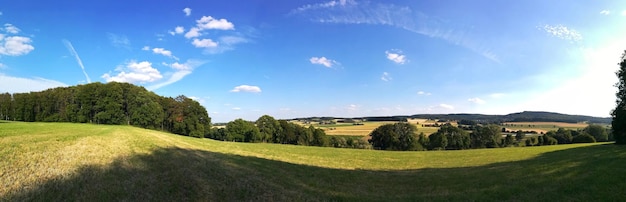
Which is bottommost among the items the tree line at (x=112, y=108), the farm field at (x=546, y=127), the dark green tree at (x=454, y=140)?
the dark green tree at (x=454, y=140)

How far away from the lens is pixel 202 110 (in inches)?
4001

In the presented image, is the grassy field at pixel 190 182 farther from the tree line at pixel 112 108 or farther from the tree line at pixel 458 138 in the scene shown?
the tree line at pixel 458 138

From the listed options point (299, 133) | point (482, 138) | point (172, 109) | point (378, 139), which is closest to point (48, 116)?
point (172, 109)

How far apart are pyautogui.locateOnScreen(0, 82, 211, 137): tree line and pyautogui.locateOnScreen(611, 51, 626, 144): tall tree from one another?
295 ft

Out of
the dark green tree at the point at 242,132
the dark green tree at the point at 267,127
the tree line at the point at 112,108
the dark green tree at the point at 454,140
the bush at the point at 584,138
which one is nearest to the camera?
the tree line at the point at 112,108

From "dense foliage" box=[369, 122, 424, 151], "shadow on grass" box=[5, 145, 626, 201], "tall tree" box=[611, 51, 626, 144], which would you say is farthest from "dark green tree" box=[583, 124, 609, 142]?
"shadow on grass" box=[5, 145, 626, 201]

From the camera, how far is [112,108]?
8619cm

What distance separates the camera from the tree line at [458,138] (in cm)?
10631

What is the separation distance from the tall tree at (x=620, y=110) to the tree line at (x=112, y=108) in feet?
295

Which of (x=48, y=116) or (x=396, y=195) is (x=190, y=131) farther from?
(x=396, y=195)

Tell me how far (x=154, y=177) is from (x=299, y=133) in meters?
98.7

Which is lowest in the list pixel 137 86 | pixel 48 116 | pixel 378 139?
pixel 378 139

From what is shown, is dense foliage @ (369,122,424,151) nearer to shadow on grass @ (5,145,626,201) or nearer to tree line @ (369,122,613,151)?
tree line @ (369,122,613,151)

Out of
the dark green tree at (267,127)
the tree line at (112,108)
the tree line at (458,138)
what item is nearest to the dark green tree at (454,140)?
the tree line at (458,138)
